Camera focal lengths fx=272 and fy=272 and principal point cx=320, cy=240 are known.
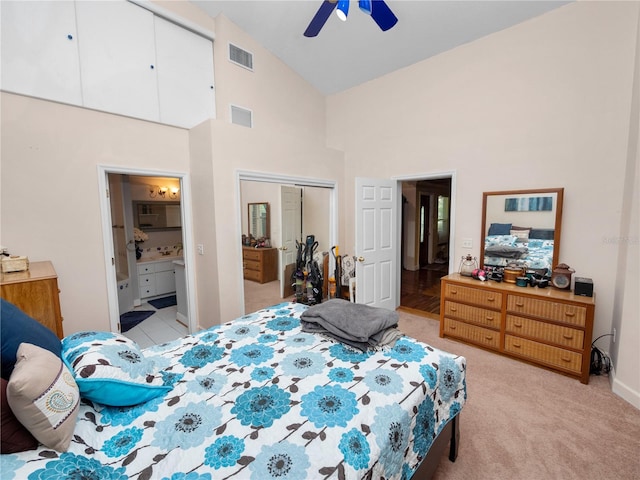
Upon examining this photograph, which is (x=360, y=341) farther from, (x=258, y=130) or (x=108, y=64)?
(x=108, y=64)

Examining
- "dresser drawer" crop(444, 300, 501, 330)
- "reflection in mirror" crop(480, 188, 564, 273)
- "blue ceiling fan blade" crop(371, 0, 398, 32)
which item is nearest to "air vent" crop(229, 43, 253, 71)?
"blue ceiling fan blade" crop(371, 0, 398, 32)

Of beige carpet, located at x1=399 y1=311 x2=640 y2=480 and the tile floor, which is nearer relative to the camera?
beige carpet, located at x1=399 y1=311 x2=640 y2=480

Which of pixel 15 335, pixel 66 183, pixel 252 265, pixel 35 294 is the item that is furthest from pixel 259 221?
pixel 15 335

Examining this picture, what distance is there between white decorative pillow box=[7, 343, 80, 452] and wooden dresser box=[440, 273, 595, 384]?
3.21 metres

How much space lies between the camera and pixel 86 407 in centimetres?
113

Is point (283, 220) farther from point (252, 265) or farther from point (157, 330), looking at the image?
point (157, 330)

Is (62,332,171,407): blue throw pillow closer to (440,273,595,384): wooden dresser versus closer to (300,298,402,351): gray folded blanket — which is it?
(300,298,402,351): gray folded blanket

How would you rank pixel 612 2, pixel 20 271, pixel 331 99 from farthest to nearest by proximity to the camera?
pixel 331 99 < pixel 612 2 < pixel 20 271

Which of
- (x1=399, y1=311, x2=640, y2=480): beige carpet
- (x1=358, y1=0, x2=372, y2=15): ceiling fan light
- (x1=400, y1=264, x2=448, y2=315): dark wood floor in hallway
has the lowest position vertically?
(x1=399, y1=311, x2=640, y2=480): beige carpet

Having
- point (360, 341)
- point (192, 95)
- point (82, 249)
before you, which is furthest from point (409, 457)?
point (192, 95)

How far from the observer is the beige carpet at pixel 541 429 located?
161 centimetres

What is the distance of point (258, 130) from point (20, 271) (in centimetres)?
249

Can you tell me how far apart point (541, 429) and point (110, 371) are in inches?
105

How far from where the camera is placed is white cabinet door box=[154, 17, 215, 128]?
304 cm
